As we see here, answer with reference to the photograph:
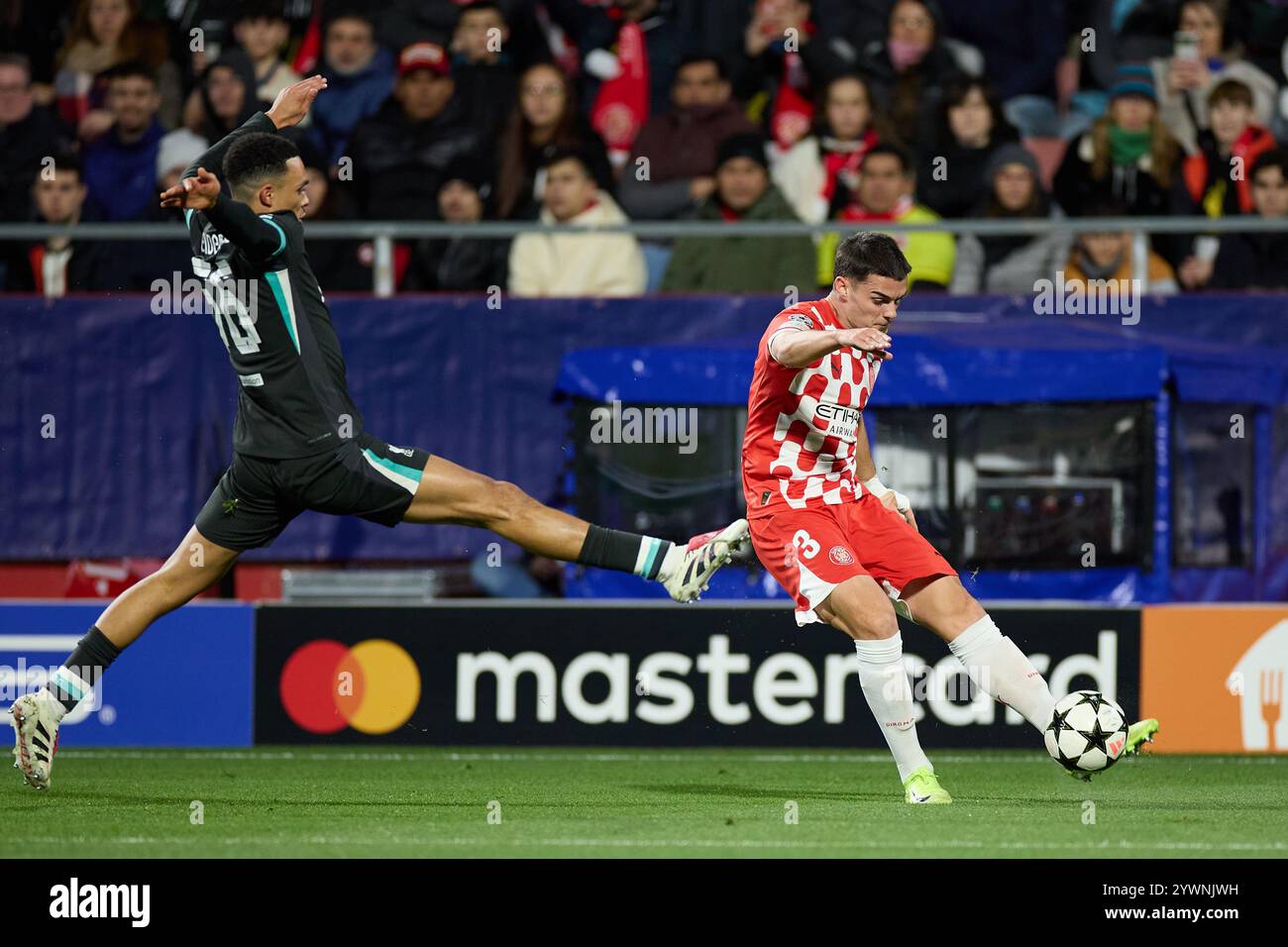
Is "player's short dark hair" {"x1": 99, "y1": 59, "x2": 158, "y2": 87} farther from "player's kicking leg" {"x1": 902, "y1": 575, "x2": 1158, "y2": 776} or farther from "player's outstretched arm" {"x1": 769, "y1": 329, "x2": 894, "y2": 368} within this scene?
"player's kicking leg" {"x1": 902, "y1": 575, "x2": 1158, "y2": 776}

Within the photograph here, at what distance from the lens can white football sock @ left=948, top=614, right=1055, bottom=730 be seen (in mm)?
7441

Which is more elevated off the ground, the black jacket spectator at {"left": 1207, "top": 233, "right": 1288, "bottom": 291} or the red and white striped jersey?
the black jacket spectator at {"left": 1207, "top": 233, "right": 1288, "bottom": 291}

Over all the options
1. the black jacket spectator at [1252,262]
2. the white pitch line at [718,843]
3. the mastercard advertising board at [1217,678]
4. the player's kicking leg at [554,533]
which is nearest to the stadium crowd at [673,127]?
the black jacket spectator at [1252,262]

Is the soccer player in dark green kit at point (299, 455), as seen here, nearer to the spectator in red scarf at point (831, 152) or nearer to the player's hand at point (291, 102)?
the player's hand at point (291, 102)

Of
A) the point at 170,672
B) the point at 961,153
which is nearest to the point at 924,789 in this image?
the point at 170,672

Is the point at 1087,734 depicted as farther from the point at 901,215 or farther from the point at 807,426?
the point at 901,215

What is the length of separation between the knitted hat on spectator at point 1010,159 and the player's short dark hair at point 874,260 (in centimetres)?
544

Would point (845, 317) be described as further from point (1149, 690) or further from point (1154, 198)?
point (1154, 198)

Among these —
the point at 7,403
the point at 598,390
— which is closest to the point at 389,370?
the point at 598,390

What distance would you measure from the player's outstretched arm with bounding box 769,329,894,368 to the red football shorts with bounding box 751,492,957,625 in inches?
Result: 25.3

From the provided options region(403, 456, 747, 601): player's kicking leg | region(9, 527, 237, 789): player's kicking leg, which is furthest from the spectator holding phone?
region(9, 527, 237, 789): player's kicking leg

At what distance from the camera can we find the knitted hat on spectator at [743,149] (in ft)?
41.7

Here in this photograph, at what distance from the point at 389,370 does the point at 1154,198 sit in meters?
4.79

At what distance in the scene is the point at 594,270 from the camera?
1248 cm
